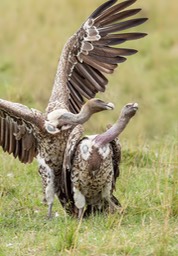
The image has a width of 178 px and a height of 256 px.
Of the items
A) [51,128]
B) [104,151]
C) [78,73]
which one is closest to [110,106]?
[104,151]

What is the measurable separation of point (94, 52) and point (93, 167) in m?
1.63

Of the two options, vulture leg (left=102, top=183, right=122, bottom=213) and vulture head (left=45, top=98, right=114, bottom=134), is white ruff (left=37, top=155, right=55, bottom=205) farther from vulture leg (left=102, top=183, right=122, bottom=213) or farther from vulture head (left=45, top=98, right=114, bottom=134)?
vulture leg (left=102, top=183, right=122, bottom=213)

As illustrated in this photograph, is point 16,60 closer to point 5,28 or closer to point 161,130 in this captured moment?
point 5,28

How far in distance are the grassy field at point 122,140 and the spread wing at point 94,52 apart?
316mm

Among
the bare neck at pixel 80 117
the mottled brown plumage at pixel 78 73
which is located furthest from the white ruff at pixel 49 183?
the bare neck at pixel 80 117

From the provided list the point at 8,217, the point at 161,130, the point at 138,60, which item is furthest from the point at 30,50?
the point at 8,217

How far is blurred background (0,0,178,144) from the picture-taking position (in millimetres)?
12344

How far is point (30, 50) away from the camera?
624 inches

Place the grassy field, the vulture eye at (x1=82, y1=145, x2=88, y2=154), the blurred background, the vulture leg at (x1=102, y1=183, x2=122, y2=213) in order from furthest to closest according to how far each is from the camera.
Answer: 1. the blurred background
2. the vulture leg at (x1=102, y1=183, x2=122, y2=213)
3. the vulture eye at (x1=82, y1=145, x2=88, y2=154)
4. the grassy field

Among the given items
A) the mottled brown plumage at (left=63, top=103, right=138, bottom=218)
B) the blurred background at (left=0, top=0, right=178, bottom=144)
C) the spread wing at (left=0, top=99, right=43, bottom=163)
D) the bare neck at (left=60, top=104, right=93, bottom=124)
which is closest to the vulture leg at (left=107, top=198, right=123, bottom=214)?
the mottled brown plumage at (left=63, top=103, right=138, bottom=218)

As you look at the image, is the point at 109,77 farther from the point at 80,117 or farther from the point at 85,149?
the point at 85,149

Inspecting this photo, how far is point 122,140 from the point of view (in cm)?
1030

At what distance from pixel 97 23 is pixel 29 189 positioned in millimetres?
1556

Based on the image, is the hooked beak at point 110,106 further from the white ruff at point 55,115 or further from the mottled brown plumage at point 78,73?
the mottled brown plumage at point 78,73
